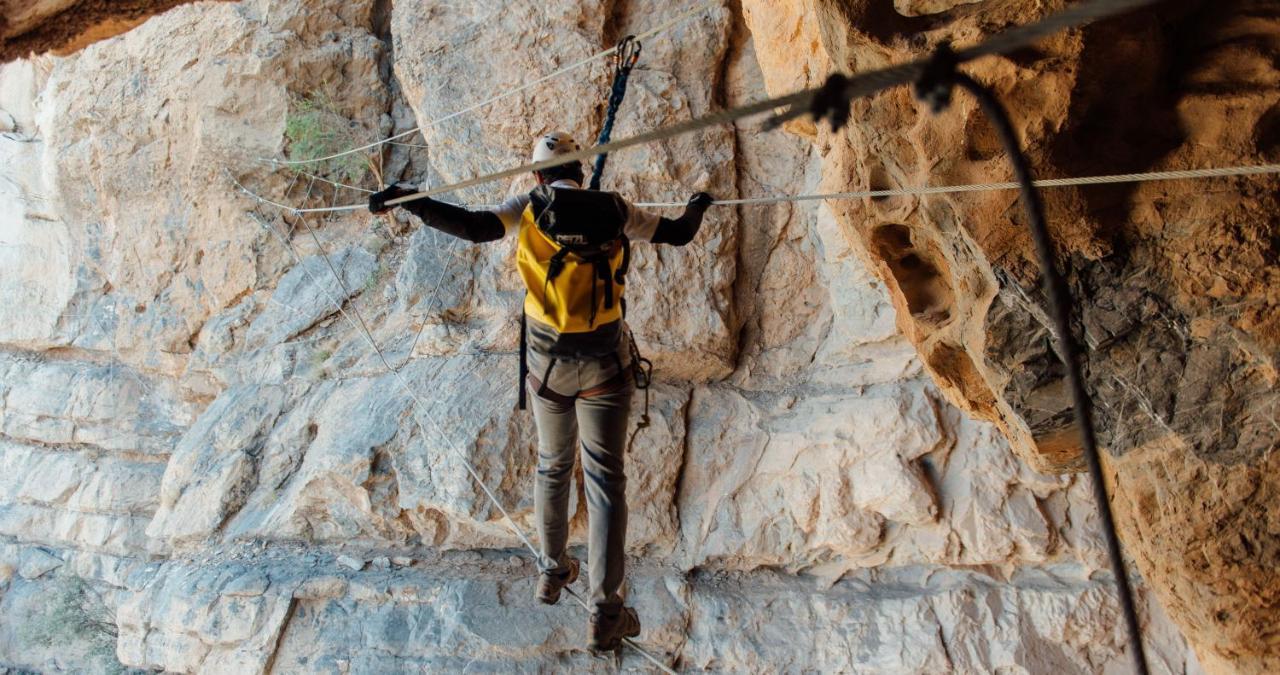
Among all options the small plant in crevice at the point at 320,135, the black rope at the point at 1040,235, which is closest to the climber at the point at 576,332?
the black rope at the point at 1040,235

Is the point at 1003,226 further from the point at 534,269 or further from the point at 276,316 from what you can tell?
the point at 276,316

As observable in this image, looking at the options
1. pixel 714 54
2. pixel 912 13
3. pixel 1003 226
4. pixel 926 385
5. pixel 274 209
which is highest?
pixel 714 54

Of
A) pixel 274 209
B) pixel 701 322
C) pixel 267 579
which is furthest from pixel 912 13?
pixel 274 209

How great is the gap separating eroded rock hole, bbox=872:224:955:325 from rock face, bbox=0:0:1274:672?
1cm

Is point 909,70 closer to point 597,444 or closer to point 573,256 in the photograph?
point 573,256

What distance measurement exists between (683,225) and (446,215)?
38.7 inches

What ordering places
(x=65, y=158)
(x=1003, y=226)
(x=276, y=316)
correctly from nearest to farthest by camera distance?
1. (x=1003, y=226)
2. (x=276, y=316)
3. (x=65, y=158)

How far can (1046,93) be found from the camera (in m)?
2.61

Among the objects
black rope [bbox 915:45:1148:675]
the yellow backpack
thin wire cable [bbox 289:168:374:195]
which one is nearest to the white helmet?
the yellow backpack

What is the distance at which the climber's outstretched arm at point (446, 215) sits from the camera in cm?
298

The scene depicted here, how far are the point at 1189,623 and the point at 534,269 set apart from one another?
2679 millimetres

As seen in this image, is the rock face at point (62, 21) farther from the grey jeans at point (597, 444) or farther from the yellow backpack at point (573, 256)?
the grey jeans at point (597, 444)

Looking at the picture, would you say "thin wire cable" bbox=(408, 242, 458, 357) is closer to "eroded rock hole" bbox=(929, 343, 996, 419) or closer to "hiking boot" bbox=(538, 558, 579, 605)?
"hiking boot" bbox=(538, 558, 579, 605)

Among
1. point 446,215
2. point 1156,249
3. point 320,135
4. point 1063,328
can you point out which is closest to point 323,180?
point 320,135
